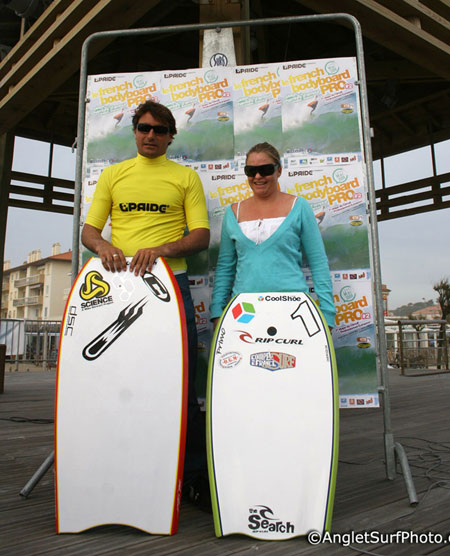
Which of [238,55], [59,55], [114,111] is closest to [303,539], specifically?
[114,111]

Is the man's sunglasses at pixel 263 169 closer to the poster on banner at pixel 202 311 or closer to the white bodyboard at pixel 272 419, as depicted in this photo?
the white bodyboard at pixel 272 419

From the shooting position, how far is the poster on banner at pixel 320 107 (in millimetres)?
2422

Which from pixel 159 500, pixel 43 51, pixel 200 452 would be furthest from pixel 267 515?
pixel 43 51

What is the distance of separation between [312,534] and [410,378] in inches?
270

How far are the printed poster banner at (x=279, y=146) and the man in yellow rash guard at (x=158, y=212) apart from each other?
0.39 metres

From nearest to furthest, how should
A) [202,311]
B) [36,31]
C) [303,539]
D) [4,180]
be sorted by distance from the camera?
[303,539] → [202,311] → [36,31] → [4,180]

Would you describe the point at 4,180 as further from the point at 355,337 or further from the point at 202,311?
the point at 355,337

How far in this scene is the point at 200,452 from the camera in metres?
1.97

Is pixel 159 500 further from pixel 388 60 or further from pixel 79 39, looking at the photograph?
pixel 388 60

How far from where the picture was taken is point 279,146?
249cm

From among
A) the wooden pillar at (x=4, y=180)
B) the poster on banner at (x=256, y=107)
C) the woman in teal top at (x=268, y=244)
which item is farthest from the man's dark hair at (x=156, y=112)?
the wooden pillar at (x=4, y=180)

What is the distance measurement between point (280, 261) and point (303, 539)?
1.02 metres

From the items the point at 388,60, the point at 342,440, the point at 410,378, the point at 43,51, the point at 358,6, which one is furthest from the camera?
the point at 410,378

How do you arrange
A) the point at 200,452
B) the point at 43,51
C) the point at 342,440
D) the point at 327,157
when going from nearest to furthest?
the point at 200,452 → the point at 327,157 → the point at 342,440 → the point at 43,51
